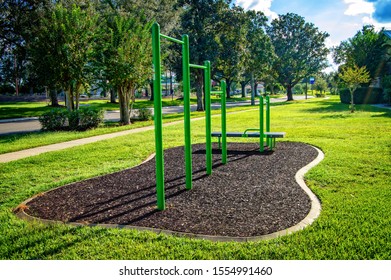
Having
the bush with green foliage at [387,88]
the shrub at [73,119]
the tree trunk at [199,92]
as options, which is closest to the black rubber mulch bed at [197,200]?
the shrub at [73,119]

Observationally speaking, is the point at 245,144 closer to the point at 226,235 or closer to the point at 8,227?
the point at 226,235

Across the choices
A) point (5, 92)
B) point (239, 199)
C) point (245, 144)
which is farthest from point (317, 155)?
point (5, 92)

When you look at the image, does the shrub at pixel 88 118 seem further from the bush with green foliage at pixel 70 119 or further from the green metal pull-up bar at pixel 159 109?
the green metal pull-up bar at pixel 159 109

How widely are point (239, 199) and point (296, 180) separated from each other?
4.97ft

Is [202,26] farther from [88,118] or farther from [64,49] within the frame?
[88,118]

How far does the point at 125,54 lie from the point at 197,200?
12.6m

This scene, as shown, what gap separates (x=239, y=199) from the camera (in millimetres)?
4969

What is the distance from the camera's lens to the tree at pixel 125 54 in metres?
15.9

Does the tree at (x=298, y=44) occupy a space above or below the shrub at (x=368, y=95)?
above

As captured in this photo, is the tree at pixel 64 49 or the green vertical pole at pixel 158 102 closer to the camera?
the green vertical pole at pixel 158 102

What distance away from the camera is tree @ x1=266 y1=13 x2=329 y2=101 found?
50.4m

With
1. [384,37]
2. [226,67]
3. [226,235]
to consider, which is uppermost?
[384,37]

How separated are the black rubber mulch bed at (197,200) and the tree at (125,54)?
9.85 metres

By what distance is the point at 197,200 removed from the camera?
16.3 feet
